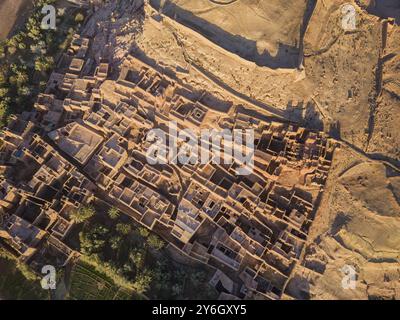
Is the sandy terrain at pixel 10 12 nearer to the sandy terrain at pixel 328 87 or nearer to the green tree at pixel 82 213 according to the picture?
the sandy terrain at pixel 328 87

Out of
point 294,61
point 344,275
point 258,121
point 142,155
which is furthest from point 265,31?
point 344,275

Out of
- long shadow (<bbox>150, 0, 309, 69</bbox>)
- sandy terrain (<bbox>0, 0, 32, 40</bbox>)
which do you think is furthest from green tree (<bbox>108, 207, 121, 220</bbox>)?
sandy terrain (<bbox>0, 0, 32, 40</bbox>)

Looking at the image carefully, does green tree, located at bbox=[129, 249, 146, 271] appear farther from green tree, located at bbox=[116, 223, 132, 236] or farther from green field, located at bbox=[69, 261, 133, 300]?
green field, located at bbox=[69, 261, 133, 300]

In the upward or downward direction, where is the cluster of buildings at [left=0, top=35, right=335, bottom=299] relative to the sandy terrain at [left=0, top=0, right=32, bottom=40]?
downward

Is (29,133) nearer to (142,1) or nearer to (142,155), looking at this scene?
(142,155)

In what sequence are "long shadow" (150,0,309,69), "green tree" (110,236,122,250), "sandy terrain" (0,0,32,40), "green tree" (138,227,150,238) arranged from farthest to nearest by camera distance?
"sandy terrain" (0,0,32,40) < "long shadow" (150,0,309,69) < "green tree" (138,227,150,238) < "green tree" (110,236,122,250)

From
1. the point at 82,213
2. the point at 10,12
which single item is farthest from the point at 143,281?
the point at 10,12
